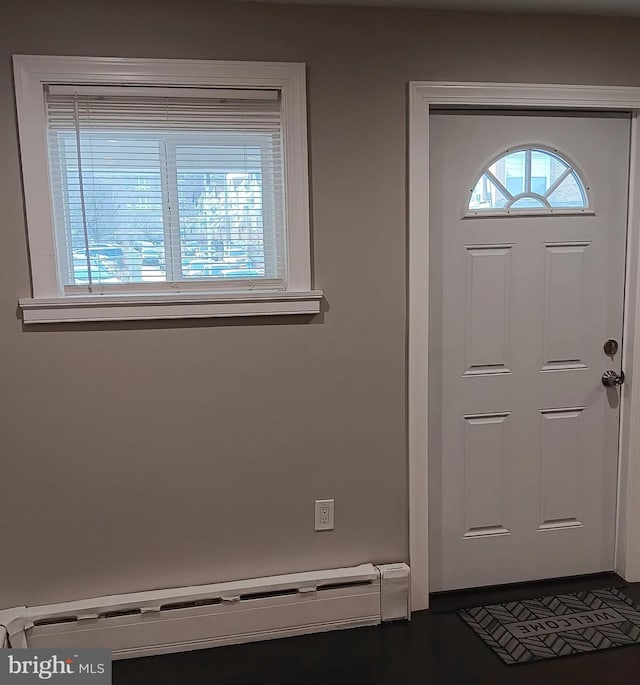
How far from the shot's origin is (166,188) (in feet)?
7.70

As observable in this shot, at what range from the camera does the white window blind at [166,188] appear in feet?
7.45

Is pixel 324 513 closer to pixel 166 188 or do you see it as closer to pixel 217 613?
pixel 217 613

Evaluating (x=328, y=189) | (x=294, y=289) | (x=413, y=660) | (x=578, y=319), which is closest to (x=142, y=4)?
(x=328, y=189)

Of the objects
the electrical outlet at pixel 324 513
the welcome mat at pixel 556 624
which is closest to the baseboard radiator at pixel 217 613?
the electrical outlet at pixel 324 513

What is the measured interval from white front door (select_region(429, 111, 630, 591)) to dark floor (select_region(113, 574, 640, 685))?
0.37 metres

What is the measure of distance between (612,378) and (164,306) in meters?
1.84

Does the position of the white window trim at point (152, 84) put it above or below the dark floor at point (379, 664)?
above

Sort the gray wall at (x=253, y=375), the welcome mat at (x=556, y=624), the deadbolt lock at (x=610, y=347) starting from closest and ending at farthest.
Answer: the gray wall at (x=253, y=375) < the welcome mat at (x=556, y=624) < the deadbolt lock at (x=610, y=347)

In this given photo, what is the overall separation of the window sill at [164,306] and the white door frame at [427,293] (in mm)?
423

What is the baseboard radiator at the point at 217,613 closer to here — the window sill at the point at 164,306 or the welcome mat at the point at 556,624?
the welcome mat at the point at 556,624

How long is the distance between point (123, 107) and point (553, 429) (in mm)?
2073

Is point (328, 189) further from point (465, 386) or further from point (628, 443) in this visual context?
point (628, 443)

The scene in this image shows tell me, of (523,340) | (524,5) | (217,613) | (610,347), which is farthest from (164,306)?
(610,347)

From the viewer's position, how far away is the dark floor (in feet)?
7.40
